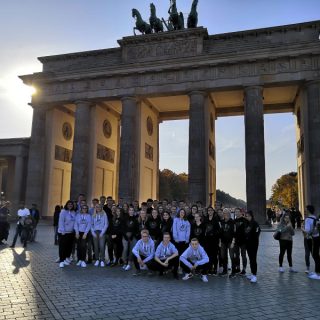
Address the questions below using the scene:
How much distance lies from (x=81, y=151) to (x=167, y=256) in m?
25.4

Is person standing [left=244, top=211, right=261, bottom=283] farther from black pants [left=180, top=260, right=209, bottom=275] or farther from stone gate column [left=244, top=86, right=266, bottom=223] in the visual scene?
stone gate column [left=244, top=86, right=266, bottom=223]

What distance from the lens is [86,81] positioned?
35.4 metres

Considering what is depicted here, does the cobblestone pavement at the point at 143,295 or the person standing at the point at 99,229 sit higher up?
the person standing at the point at 99,229

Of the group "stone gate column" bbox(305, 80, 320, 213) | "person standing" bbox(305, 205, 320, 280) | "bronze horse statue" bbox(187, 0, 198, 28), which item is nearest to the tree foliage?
"bronze horse statue" bbox(187, 0, 198, 28)

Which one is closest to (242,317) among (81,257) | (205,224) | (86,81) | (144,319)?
(144,319)

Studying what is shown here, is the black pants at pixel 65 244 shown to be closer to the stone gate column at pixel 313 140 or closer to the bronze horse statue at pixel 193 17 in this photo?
the stone gate column at pixel 313 140

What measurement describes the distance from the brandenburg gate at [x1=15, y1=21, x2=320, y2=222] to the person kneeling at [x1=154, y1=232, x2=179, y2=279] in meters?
20.2

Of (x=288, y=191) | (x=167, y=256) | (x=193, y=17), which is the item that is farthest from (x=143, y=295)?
(x=288, y=191)

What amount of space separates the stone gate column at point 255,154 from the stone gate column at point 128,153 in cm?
1046

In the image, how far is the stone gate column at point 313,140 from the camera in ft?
92.2

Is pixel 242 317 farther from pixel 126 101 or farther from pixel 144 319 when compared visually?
pixel 126 101

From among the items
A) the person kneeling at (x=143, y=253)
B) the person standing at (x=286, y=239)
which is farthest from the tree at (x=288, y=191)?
the person kneeling at (x=143, y=253)

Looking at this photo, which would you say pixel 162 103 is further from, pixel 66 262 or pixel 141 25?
pixel 66 262

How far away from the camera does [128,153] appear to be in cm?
3300
